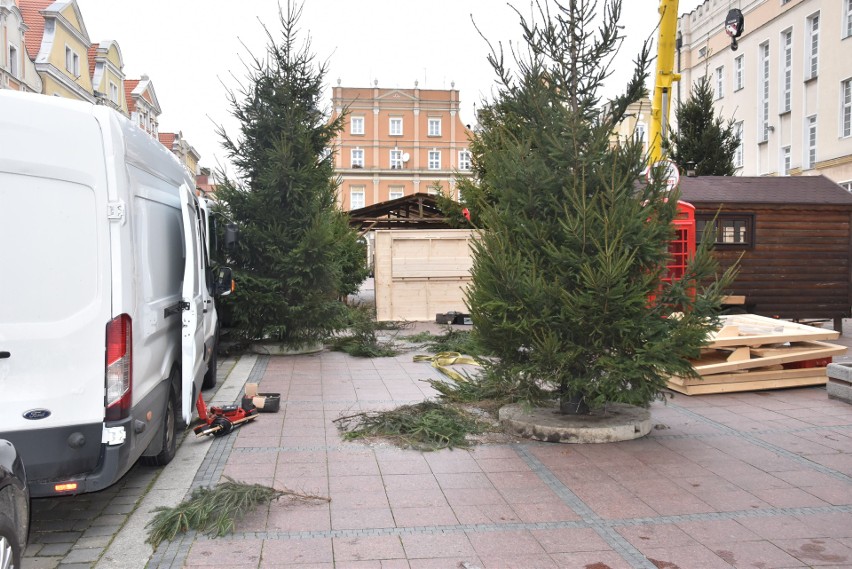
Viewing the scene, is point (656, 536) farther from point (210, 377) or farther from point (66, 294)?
point (210, 377)

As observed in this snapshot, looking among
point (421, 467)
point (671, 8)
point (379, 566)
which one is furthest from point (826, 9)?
point (379, 566)

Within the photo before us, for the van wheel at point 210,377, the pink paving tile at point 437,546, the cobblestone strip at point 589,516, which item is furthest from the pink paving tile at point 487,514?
the van wheel at point 210,377

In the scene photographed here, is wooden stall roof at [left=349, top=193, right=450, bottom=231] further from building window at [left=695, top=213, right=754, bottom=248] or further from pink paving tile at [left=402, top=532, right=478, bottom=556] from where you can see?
pink paving tile at [left=402, top=532, right=478, bottom=556]

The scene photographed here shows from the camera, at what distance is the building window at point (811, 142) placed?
2966cm

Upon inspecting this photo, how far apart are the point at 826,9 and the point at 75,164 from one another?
30262 millimetres

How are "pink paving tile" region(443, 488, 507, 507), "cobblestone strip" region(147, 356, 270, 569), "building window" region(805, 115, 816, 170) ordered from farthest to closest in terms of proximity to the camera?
"building window" region(805, 115, 816, 170) < "pink paving tile" region(443, 488, 507, 507) < "cobblestone strip" region(147, 356, 270, 569)

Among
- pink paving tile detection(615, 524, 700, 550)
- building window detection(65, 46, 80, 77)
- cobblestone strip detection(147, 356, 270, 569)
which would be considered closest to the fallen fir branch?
cobblestone strip detection(147, 356, 270, 569)

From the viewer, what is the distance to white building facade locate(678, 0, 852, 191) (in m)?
27.3

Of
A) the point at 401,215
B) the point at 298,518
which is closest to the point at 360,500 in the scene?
the point at 298,518

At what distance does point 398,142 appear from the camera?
72000 millimetres

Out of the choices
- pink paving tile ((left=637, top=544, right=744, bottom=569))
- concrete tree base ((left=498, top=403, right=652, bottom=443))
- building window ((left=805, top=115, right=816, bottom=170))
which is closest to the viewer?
pink paving tile ((left=637, top=544, right=744, bottom=569))

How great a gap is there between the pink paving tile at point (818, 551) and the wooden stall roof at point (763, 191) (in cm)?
1149

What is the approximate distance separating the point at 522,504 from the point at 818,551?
1.82m

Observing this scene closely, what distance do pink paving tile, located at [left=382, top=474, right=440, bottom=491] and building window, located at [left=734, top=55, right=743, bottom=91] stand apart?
3492cm
